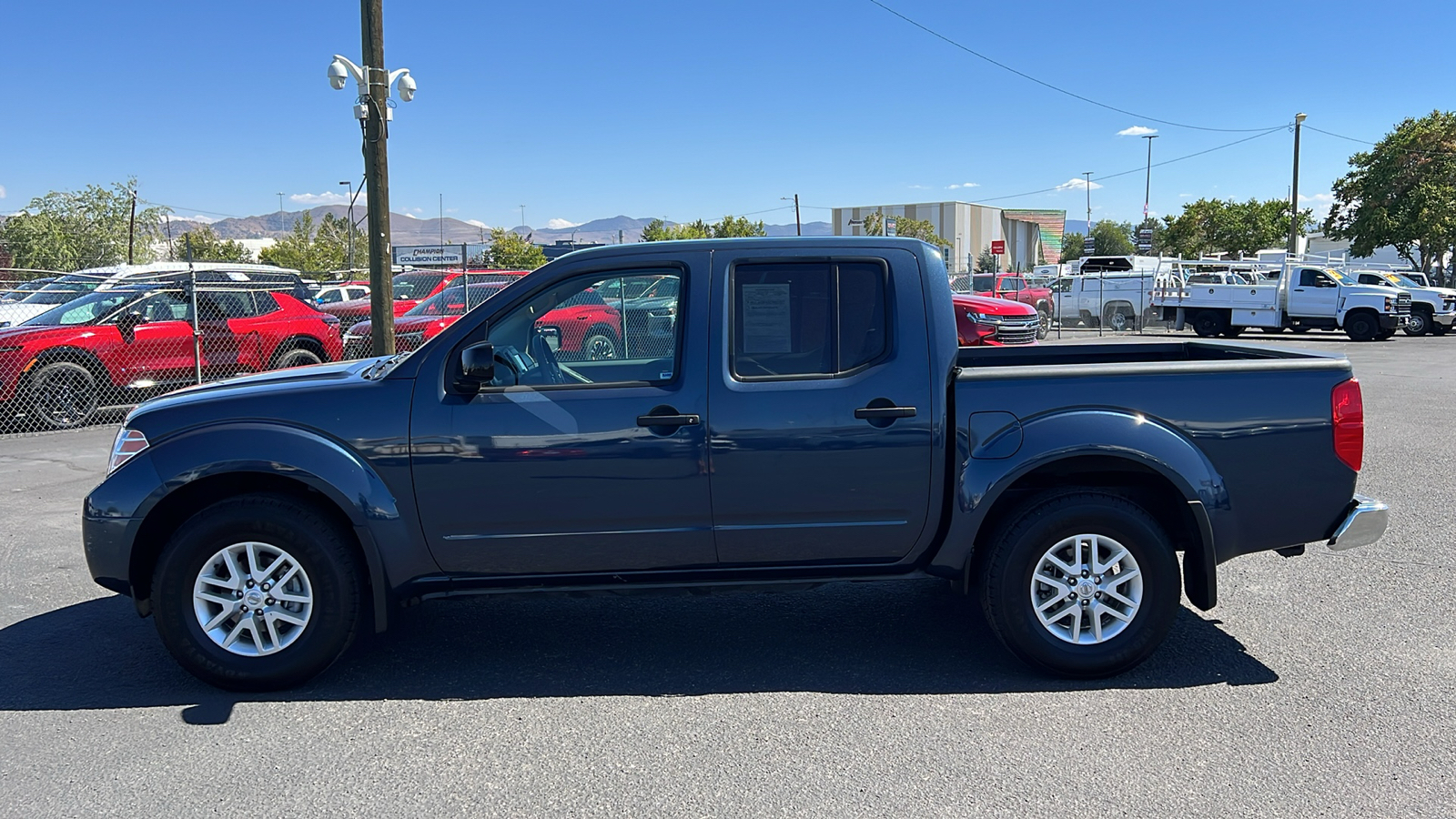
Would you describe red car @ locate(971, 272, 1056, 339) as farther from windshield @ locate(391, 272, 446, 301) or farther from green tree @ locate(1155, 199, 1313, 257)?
green tree @ locate(1155, 199, 1313, 257)

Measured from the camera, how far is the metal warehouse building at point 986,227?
118 metres

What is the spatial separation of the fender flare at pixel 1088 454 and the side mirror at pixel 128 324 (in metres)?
11.7

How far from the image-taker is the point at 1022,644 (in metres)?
4.33

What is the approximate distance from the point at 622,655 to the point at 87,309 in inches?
434

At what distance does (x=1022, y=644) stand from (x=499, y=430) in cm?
228

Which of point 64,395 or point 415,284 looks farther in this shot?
point 415,284

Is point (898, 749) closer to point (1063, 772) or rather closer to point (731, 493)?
point (1063, 772)

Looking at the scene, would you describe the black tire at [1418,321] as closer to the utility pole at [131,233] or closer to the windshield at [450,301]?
the windshield at [450,301]

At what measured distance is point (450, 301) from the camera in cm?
1720

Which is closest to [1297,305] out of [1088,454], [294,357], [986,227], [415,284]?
[415,284]

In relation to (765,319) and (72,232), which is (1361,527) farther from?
(72,232)

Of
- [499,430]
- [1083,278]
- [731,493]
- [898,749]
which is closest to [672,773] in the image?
[898,749]

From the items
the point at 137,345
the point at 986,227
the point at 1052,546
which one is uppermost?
the point at 986,227

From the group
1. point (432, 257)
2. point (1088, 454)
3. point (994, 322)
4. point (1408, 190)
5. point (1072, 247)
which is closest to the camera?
point (1088, 454)
